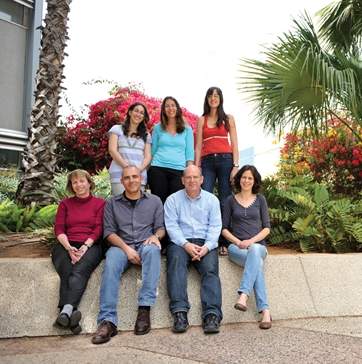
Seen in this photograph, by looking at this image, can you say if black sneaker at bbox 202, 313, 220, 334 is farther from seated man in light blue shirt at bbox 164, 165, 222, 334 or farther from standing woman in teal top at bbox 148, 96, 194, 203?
standing woman in teal top at bbox 148, 96, 194, 203

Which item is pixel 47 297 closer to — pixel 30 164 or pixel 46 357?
pixel 46 357

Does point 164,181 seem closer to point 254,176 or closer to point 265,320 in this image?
point 254,176

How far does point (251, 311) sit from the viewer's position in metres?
4.68

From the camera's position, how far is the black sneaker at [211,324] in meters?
4.11

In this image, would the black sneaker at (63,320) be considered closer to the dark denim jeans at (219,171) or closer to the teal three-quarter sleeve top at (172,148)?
the teal three-quarter sleeve top at (172,148)

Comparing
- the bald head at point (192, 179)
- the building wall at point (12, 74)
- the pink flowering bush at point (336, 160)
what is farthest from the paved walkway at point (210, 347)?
the building wall at point (12, 74)

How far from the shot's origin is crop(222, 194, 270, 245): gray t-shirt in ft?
16.4

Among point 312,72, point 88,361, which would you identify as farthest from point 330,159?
point 88,361

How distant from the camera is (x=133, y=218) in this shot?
4.66 m

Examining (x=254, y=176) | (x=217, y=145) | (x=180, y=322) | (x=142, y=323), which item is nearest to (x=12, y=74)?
(x=217, y=145)

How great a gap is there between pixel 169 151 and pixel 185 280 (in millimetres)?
1567

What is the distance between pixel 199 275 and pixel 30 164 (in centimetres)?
350

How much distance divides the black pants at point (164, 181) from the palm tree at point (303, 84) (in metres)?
2.22

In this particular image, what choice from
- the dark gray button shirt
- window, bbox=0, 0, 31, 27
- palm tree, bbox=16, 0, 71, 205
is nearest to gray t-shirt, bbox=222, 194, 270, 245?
the dark gray button shirt
